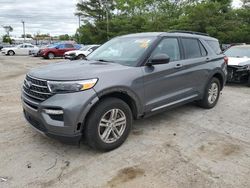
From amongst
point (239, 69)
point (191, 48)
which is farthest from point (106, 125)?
point (239, 69)

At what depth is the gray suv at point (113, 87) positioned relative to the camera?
336 centimetres

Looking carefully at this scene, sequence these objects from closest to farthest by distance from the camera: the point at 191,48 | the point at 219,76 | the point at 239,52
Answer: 1. the point at 191,48
2. the point at 219,76
3. the point at 239,52

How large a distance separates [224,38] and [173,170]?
1969 centimetres

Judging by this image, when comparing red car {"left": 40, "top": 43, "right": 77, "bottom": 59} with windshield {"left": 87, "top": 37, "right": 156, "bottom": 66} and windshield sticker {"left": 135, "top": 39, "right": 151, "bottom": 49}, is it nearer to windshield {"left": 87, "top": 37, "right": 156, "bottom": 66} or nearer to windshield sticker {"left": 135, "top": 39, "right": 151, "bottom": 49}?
windshield {"left": 87, "top": 37, "right": 156, "bottom": 66}

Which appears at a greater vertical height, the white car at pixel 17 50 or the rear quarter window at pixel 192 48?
the rear quarter window at pixel 192 48

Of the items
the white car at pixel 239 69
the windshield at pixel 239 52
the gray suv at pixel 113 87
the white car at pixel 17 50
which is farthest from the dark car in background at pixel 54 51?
the gray suv at pixel 113 87

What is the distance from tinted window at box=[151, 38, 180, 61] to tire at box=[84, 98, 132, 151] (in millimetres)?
1180

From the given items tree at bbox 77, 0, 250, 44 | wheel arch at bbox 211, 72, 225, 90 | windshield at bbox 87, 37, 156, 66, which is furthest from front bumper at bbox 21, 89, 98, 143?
tree at bbox 77, 0, 250, 44

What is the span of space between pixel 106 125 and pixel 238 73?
6449 mm

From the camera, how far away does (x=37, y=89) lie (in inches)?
141

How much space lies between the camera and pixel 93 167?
134 inches

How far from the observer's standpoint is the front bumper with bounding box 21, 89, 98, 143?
3281 mm

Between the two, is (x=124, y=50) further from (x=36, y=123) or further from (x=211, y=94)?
(x=211, y=94)

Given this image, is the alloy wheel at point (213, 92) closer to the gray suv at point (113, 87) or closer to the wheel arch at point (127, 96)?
the gray suv at point (113, 87)
